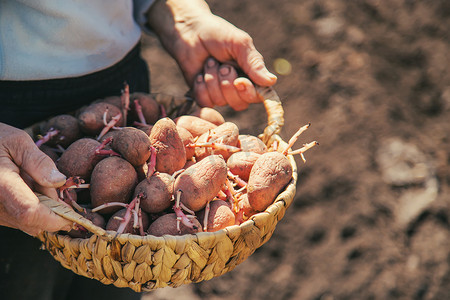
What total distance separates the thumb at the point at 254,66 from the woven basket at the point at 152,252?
1.67 feet

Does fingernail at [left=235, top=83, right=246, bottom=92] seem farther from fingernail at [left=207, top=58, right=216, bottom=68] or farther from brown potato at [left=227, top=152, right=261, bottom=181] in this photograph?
brown potato at [left=227, top=152, right=261, bottom=181]

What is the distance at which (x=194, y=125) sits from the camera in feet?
4.84

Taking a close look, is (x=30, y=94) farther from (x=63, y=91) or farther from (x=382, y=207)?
(x=382, y=207)

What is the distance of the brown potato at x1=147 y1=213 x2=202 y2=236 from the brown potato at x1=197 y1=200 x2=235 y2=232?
36 millimetres

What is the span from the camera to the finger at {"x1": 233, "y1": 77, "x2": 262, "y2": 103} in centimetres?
152

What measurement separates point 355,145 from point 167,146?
1.73m

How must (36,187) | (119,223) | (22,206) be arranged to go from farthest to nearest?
(119,223), (36,187), (22,206)

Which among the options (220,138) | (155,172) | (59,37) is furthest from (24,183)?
(220,138)

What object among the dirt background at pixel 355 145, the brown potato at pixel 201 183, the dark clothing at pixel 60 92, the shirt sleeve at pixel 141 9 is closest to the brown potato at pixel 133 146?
the brown potato at pixel 201 183

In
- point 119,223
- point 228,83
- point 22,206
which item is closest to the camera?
point 22,206

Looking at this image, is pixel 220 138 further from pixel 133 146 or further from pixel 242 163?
pixel 133 146

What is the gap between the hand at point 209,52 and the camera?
1.51 meters

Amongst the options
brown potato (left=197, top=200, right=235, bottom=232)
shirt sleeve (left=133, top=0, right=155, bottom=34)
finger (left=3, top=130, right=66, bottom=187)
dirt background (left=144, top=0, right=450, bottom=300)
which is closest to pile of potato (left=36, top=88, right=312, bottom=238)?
brown potato (left=197, top=200, right=235, bottom=232)

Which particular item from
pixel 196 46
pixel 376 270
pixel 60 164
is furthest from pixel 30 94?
pixel 376 270
